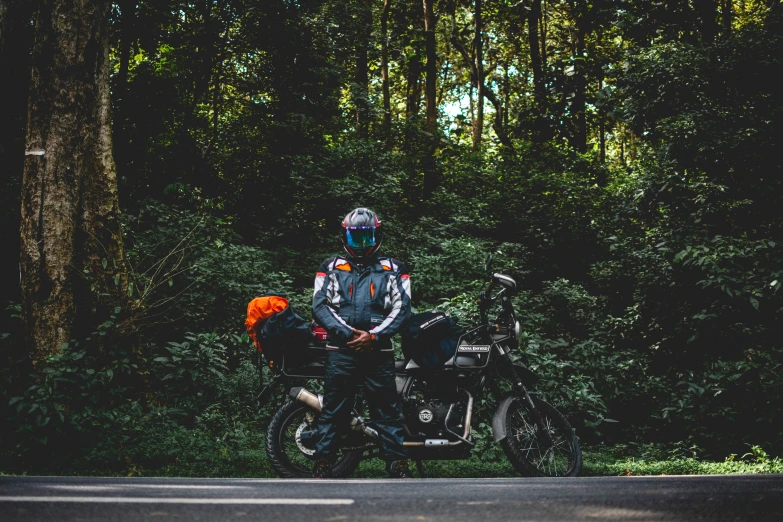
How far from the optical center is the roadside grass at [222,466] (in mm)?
6012

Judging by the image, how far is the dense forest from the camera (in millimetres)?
7180

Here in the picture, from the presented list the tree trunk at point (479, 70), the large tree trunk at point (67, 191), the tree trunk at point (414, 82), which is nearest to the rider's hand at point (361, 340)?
the large tree trunk at point (67, 191)

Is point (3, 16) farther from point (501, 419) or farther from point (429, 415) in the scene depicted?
point (501, 419)

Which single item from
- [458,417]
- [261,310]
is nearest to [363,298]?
[261,310]

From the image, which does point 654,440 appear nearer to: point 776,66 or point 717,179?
point 717,179

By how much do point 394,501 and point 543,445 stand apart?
2.69 metres

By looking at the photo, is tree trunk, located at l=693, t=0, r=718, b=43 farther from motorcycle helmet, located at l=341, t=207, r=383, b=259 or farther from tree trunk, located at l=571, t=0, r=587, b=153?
motorcycle helmet, located at l=341, t=207, r=383, b=259

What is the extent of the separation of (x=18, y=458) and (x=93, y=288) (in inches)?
72.8

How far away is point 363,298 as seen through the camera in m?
5.60

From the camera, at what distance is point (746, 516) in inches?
123

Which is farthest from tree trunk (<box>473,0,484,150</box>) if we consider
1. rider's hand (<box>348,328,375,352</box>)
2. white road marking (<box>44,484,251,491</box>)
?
white road marking (<box>44,484,251,491</box>)

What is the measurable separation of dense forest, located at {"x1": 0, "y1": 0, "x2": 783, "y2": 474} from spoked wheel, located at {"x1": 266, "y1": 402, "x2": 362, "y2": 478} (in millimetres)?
983

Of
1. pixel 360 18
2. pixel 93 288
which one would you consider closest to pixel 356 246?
pixel 93 288

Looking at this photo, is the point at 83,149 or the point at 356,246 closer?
the point at 356,246
